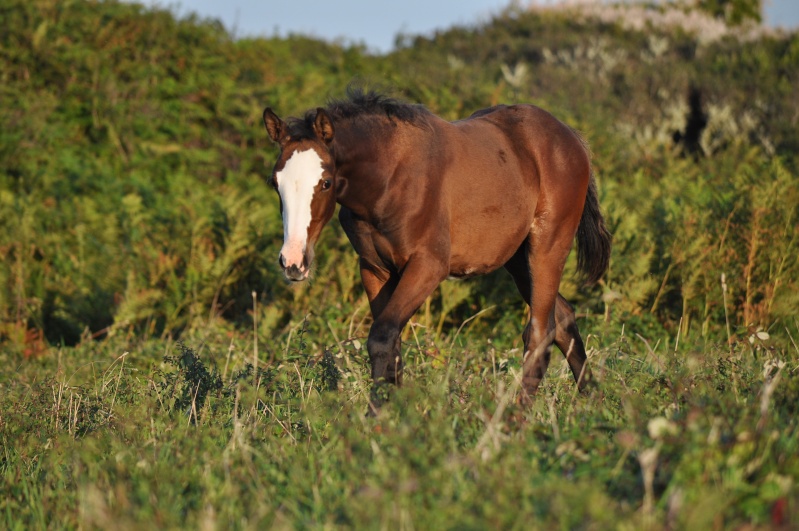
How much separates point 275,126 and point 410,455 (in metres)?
2.40

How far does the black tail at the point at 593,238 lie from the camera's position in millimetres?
6809

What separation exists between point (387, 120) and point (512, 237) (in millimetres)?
1132

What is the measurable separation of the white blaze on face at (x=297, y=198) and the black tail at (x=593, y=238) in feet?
8.75

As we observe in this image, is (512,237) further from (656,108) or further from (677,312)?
(656,108)

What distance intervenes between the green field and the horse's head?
2.10 feet

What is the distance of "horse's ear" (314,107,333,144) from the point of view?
4.90 metres

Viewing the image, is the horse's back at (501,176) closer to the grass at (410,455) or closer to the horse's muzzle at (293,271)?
the grass at (410,455)

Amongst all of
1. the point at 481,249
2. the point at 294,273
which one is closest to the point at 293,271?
the point at 294,273

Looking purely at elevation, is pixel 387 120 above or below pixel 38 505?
above

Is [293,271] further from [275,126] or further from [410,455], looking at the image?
[410,455]

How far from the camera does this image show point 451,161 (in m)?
5.64

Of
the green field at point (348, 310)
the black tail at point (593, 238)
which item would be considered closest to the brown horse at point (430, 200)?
the black tail at point (593, 238)

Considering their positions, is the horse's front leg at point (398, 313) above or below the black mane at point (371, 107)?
below

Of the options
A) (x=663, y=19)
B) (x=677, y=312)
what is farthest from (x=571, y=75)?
(x=677, y=312)
